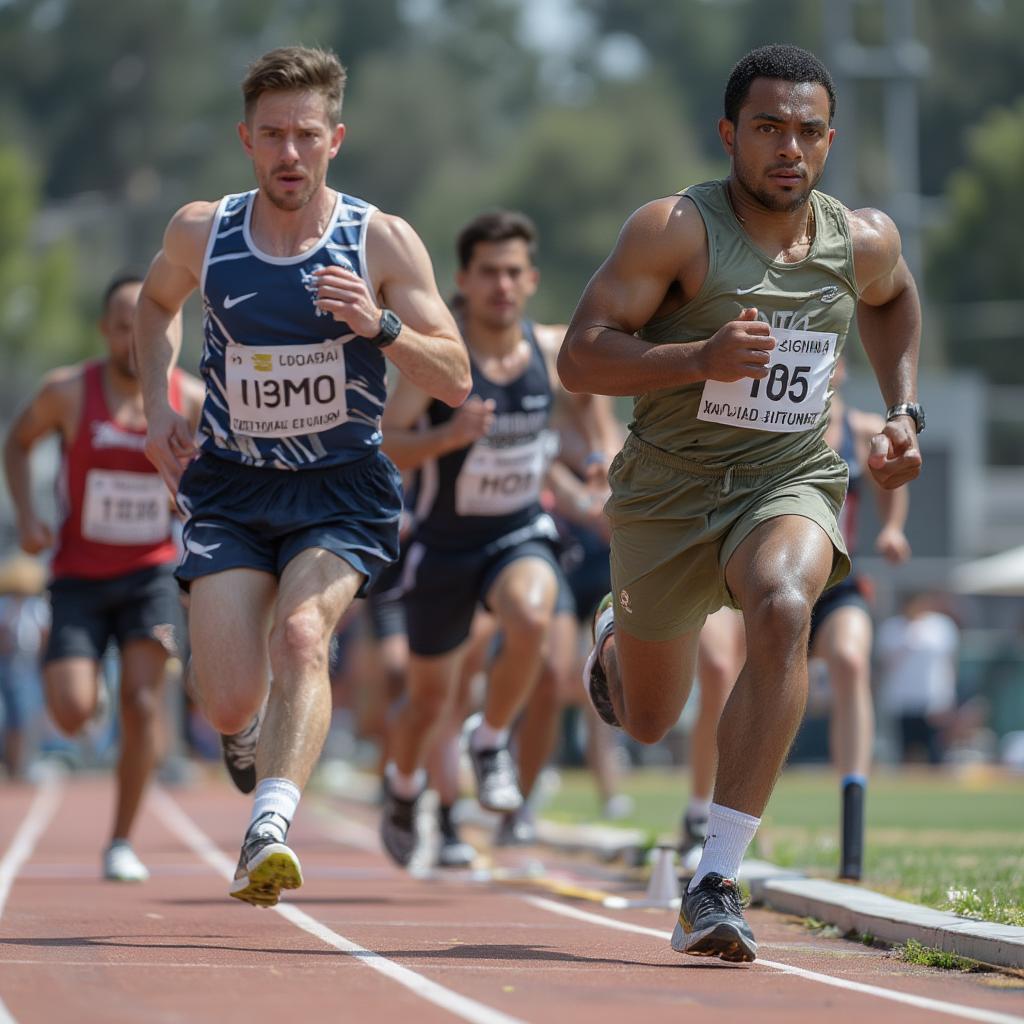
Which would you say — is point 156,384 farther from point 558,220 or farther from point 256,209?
point 558,220

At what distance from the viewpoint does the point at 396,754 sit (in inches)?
412

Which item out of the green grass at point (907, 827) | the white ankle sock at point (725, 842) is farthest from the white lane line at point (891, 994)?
the green grass at point (907, 827)

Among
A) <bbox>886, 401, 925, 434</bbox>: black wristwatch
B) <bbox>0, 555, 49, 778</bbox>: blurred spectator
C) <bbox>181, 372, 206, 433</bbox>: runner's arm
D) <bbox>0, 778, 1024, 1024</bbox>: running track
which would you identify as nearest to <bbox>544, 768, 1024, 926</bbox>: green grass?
<bbox>0, 778, 1024, 1024</bbox>: running track

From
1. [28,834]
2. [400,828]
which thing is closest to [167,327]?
[400,828]

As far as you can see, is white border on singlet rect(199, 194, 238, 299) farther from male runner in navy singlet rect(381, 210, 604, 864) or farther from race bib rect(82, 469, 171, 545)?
race bib rect(82, 469, 171, 545)

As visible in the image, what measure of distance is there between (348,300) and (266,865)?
175 centimetres

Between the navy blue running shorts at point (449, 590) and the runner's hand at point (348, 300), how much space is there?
11.0ft

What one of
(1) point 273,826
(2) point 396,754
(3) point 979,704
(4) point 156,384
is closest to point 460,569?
(2) point 396,754

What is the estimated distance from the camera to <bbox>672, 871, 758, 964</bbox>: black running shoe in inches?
245

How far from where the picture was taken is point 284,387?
7379mm

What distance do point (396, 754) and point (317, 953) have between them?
153 inches

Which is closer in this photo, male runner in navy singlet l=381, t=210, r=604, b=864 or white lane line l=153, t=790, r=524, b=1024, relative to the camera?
white lane line l=153, t=790, r=524, b=1024

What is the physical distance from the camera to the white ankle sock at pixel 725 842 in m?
6.38

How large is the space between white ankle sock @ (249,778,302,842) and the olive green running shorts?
124 centimetres
